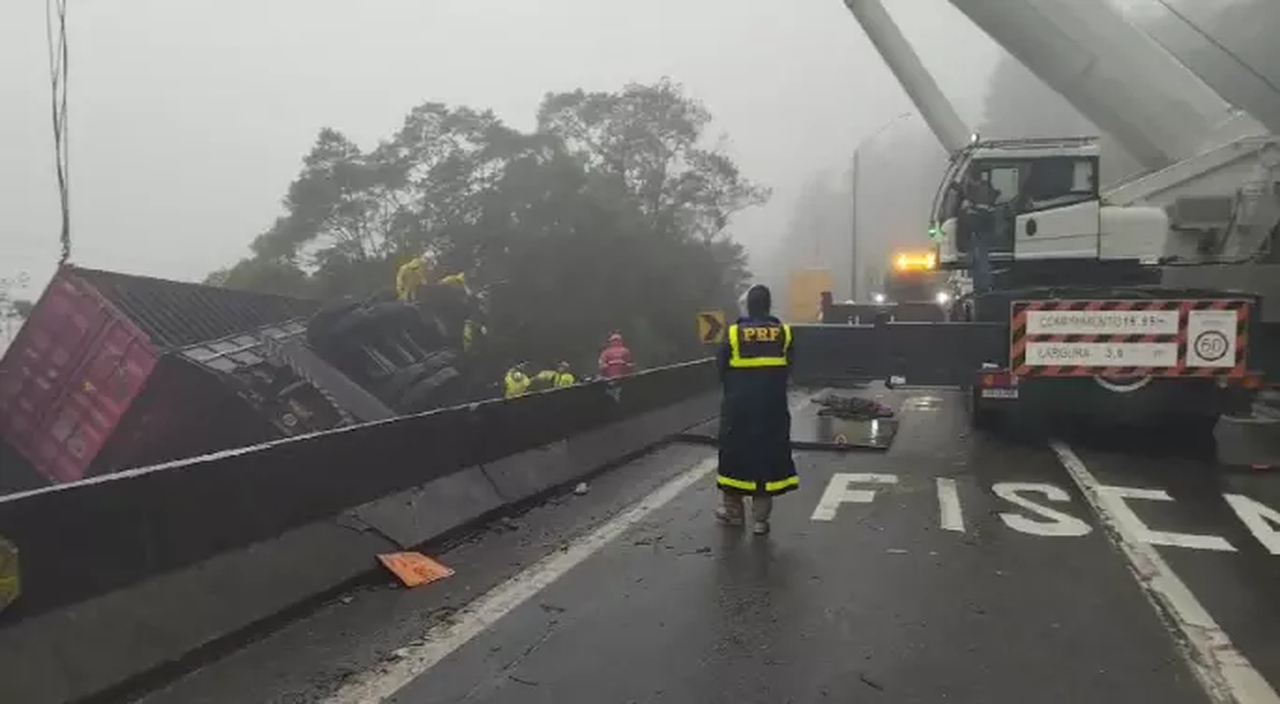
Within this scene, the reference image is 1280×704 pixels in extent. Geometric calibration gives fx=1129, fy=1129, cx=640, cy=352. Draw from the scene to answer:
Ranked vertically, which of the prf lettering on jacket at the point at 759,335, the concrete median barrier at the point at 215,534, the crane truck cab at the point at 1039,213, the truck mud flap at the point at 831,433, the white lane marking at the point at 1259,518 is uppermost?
the crane truck cab at the point at 1039,213

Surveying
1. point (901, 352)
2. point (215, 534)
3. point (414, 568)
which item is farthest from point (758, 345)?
point (901, 352)

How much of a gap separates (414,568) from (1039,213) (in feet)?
38.0

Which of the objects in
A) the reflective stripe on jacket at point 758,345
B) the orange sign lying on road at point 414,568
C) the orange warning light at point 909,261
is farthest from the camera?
the orange warning light at point 909,261

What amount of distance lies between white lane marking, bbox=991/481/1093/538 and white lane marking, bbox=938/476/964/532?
12.2 inches

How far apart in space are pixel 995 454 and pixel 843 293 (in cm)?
7514

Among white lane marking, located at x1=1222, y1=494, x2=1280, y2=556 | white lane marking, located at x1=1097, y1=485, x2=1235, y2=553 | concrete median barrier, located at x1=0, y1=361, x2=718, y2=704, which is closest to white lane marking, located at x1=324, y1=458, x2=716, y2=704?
concrete median barrier, located at x1=0, y1=361, x2=718, y2=704

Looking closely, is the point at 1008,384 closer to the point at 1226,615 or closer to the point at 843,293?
the point at 1226,615

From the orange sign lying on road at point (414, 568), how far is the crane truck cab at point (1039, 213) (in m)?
11.1

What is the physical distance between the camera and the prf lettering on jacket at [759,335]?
7578 millimetres

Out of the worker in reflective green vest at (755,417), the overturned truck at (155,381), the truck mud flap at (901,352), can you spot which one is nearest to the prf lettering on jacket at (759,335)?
the worker in reflective green vest at (755,417)

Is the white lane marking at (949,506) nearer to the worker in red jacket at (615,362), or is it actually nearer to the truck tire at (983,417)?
the truck tire at (983,417)

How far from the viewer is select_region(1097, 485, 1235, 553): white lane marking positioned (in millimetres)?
7016

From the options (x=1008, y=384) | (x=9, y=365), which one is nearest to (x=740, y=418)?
(x=1008, y=384)

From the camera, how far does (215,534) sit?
16.8ft
